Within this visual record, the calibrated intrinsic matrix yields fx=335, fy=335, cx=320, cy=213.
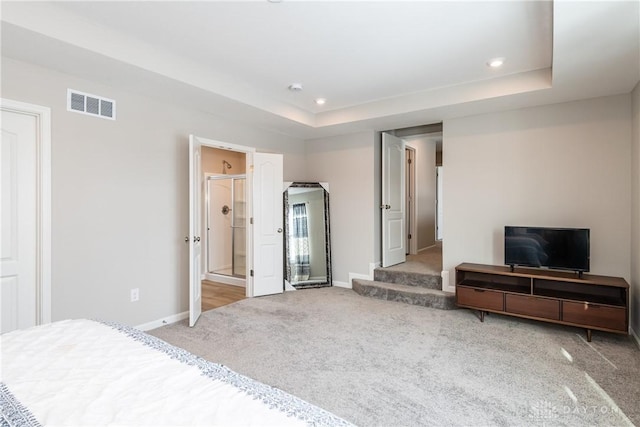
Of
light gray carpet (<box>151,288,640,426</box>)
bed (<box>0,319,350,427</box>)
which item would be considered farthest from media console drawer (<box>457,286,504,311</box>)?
bed (<box>0,319,350,427</box>)

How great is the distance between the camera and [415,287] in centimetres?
452

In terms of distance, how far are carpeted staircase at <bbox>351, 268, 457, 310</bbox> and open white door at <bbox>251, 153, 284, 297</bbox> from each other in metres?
1.20

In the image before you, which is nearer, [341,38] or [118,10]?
[118,10]

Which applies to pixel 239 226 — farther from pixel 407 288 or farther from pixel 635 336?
pixel 635 336

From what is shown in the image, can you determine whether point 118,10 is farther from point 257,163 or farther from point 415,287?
point 415,287

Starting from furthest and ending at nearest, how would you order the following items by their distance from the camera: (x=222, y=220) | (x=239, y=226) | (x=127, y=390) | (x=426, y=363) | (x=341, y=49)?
(x=222, y=220) → (x=239, y=226) → (x=341, y=49) → (x=426, y=363) → (x=127, y=390)

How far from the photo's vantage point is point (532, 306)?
333 cm

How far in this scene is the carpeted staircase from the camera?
4.09 meters

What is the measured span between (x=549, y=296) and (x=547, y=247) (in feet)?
1.68

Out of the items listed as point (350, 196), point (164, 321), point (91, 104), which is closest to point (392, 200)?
point (350, 196)

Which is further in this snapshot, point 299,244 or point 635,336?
point 299,244

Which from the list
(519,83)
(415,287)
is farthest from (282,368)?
(519,83)

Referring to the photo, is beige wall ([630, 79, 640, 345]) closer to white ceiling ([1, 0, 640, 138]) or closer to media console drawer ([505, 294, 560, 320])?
white ceiling ([1, 0, 640, 138])

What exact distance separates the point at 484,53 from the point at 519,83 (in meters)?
0.68
